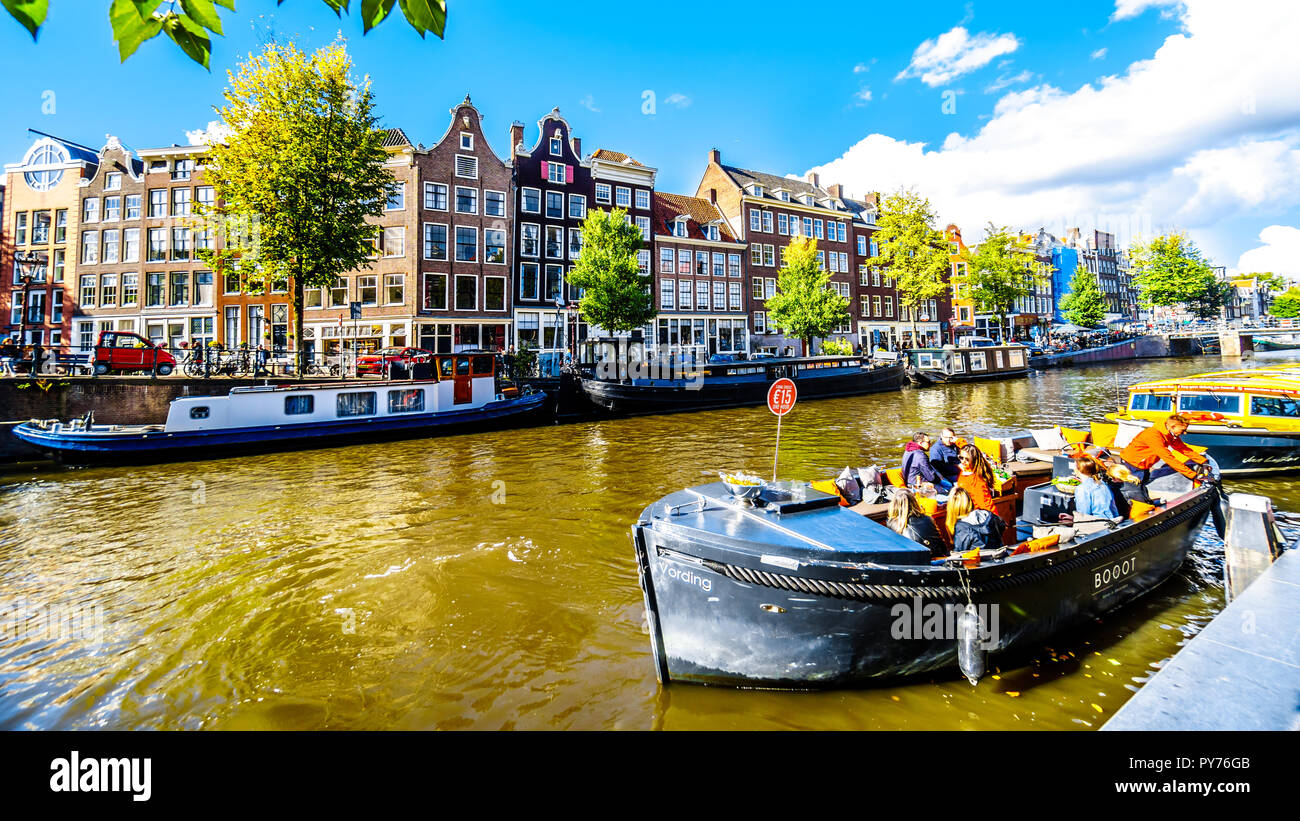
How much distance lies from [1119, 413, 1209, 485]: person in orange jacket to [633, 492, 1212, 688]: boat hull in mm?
4644

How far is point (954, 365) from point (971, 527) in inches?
1465

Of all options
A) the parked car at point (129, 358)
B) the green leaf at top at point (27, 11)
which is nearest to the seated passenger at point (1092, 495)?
the green leaf at top at point (27, 11)

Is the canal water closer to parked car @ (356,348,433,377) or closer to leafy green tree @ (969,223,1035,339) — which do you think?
parked car @ (356,348,433,377)

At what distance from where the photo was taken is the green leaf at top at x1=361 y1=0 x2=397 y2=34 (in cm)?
209

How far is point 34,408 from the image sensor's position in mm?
17547

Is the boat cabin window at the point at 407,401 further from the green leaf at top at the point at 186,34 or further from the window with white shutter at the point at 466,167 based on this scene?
the window with white shutter at the point at 466,167

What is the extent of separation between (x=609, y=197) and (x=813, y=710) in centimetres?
3807

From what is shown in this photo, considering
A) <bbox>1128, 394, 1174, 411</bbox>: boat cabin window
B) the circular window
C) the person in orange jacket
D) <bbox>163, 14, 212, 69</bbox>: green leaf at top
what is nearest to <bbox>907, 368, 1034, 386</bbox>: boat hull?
<bbox>1128, 394, 1174, 411</bbox>: boat cabin window

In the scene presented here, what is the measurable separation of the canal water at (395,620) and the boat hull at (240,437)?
165cm

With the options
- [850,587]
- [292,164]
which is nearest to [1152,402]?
[850,587]

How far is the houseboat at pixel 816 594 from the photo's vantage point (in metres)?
4.27

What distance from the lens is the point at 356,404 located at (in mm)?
18500
